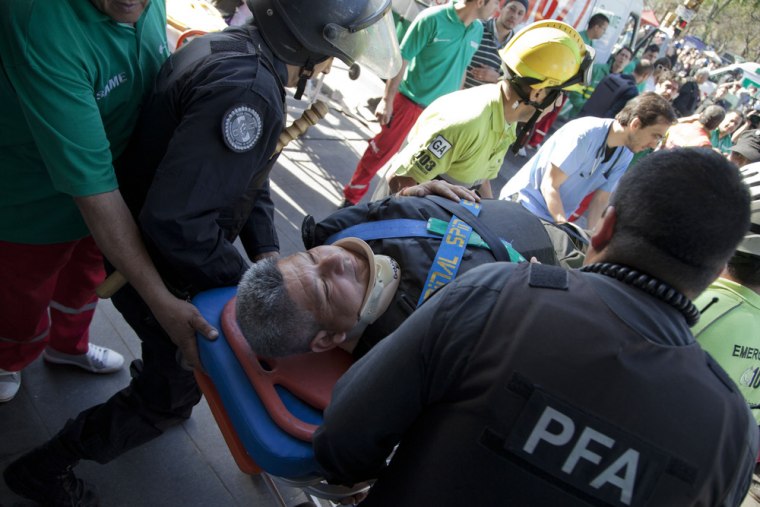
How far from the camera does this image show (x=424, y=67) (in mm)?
4812

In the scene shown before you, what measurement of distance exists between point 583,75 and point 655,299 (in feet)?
7.52

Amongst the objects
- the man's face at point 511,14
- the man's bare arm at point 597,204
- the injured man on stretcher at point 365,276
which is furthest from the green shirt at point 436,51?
the injured man on stretcher at point 365,276

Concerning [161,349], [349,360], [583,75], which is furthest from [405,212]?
[583,75]

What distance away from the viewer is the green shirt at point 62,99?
5.08 ft

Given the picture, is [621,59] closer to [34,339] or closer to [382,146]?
[382,146]

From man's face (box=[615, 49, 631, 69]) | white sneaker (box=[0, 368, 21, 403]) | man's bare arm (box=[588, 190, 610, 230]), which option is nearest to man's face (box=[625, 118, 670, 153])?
man's bare arm (box=[588, 190, 610, 230])

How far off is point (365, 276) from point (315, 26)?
85 centimetres

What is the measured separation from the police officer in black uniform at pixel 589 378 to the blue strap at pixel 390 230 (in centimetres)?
74

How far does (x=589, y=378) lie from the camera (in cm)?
99

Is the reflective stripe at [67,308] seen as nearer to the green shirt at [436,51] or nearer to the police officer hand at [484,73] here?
the green shirt at [436,51]

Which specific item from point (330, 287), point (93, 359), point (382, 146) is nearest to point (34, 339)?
point (93, 359)

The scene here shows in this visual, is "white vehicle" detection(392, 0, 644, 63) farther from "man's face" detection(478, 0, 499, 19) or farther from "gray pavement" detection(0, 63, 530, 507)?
"gray pavement" detection(0, 63, 530, 507)

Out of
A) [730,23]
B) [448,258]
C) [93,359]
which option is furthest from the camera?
[730,23]

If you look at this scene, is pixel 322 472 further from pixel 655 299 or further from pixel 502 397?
pixel 655 299
